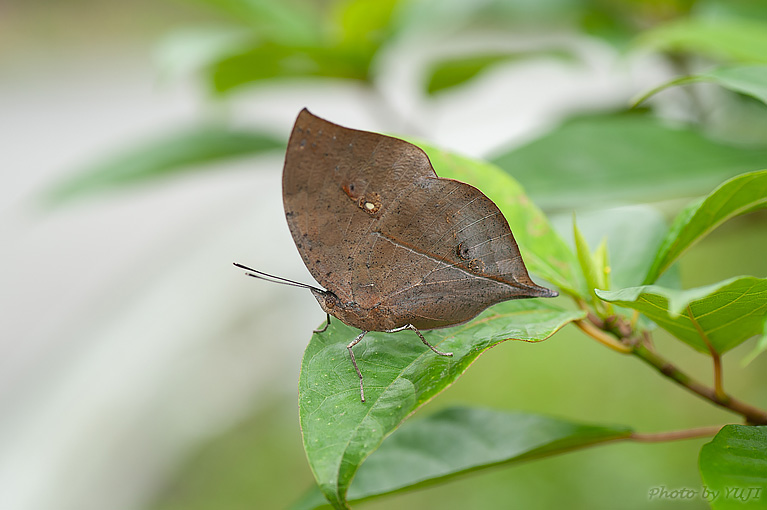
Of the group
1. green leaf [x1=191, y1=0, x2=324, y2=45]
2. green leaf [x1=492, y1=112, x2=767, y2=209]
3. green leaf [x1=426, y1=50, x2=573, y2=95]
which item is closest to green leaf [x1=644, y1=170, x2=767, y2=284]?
green leaf [x1=492, y1=112, x2=767, y2=209]

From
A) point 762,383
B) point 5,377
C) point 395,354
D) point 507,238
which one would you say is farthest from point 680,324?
point 5,377

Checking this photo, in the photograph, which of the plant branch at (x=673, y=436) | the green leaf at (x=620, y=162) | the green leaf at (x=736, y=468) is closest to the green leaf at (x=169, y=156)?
the green leaf at (x=620, y=162)

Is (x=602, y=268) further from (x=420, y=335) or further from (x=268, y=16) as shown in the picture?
(x=268, y=16)

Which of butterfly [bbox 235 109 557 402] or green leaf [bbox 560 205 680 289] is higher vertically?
butterfly [bbox 235 109 557 402]

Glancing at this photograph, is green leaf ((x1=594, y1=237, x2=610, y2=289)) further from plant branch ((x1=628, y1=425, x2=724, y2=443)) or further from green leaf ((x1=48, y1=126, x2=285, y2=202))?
green leaf ((x1=48, y1=126, x2=285, y2=202))

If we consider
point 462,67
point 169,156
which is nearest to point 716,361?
point 462,67
